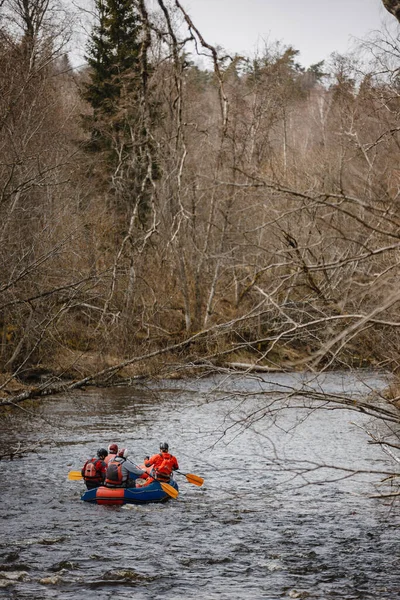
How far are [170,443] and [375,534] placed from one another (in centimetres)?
647

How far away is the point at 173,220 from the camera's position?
8.10 metres

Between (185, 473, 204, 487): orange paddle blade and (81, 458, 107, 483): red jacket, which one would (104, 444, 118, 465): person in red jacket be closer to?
(81, 458, 107, 483): red jacket

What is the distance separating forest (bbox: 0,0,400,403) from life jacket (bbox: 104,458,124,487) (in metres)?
1.41

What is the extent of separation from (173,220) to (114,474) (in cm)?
608

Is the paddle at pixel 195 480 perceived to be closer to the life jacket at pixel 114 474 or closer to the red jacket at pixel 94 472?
the life jacket at pixel 114 474

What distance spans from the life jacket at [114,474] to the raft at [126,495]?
157 millimetres

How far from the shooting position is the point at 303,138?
150 ft

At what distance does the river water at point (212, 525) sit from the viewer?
27.9 feet

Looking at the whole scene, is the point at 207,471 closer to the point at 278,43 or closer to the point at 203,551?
the point at 203,551

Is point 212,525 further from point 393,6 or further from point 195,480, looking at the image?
point 393,6

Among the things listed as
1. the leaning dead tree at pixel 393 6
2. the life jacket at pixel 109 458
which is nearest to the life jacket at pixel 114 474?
the life jacket at pixel 109 458

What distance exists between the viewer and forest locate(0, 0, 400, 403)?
5.66 meters

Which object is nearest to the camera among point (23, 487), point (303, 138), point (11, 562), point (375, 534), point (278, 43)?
point (11, 562)

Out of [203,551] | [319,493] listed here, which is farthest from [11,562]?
[319,493]
